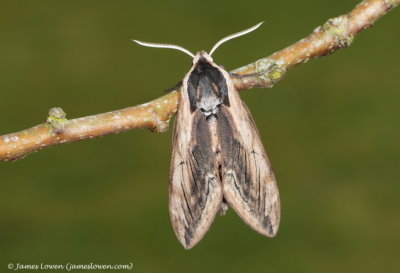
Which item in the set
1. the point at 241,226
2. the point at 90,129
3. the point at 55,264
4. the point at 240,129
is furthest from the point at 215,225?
the point at 90,129

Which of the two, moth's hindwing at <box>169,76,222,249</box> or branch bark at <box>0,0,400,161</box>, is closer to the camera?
branch bark at <box>0,0,400,161</box>

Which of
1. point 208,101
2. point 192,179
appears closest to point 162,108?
point 208,101

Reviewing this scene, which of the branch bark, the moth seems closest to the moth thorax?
the moth

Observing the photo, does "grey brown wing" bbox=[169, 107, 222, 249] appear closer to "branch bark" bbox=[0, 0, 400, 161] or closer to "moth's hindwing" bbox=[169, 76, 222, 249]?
"moth's hindwing" bbox=[169, 76, 222, 249]

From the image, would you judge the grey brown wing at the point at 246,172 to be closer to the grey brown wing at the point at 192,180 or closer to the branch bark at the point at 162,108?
the grey brown wing at the point at 192,180

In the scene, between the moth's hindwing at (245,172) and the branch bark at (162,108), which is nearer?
the branch bark at (162,108)

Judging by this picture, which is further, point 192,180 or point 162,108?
point 192,180

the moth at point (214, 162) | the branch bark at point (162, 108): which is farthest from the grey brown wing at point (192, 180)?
the branch bark at point (162, 108)

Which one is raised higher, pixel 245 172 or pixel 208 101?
pixel 208 101

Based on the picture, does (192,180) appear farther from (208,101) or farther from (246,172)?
(208,101)

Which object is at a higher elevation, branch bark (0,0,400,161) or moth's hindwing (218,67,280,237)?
branch bark (0,0,400,161)
